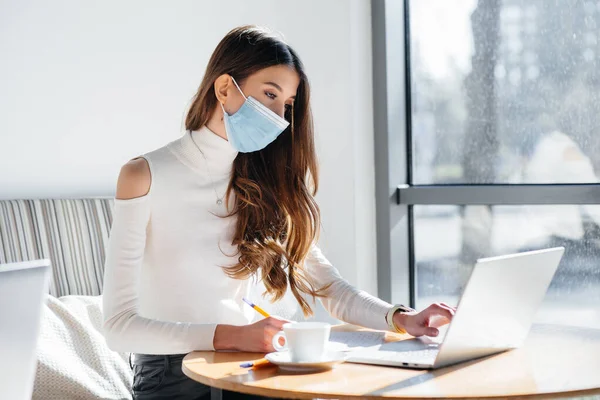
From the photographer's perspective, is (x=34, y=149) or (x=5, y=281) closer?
(x=5, y=281)

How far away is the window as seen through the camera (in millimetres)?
2605

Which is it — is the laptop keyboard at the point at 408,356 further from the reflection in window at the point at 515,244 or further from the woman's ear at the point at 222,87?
the reflection in window at the point at 515,244

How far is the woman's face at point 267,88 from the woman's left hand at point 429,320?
50 centimetres

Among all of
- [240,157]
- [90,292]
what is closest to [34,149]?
[90,292]

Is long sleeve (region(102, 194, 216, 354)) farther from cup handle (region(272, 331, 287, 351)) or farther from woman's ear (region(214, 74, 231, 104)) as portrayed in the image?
woman's ear (region(214, 74, 231, 104))

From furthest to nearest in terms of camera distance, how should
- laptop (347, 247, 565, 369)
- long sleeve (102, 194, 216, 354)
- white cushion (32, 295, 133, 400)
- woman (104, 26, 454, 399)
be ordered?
white cushion (32, 295, 133, 400) < woman (104, 26, 454, 399) < long sleeve (102, 194, 216, 354) < laptop (347, 247, 565, 369)

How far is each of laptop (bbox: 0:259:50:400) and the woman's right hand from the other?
0.56 meters

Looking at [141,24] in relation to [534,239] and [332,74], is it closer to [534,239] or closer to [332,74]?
[332,74]

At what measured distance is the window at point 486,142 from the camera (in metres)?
2.61

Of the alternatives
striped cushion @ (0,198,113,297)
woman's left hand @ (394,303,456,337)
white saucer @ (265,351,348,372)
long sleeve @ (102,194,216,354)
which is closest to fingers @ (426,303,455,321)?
woman's left hand @ (394,303,456,337)

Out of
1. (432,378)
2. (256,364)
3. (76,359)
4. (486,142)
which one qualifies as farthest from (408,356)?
(486,142)

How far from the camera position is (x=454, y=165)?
2895 millimetres

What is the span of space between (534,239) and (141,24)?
56.6 inches

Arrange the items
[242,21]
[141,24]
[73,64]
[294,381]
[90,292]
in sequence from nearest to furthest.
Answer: [294,381] → [90,292] → [73,64] → [141,24] → [242,21]
